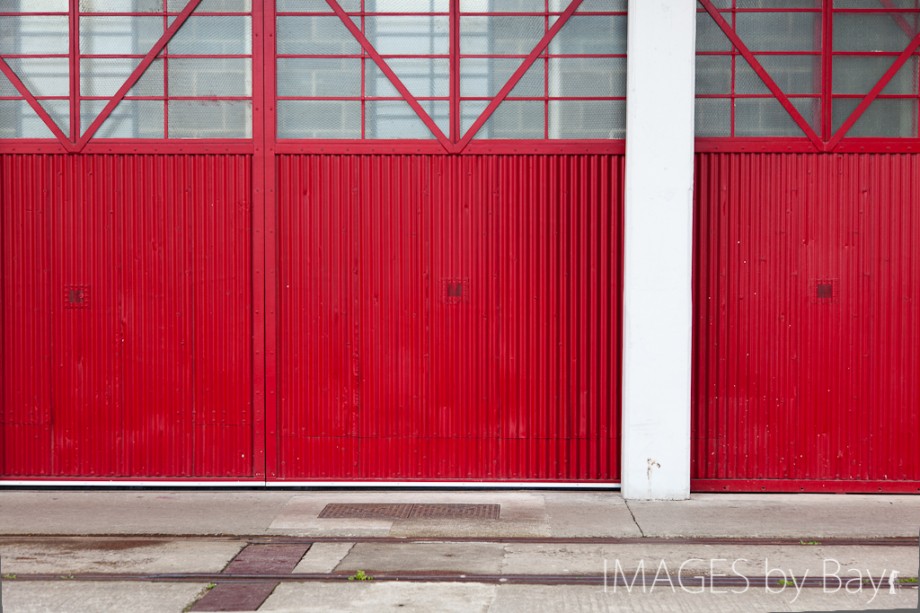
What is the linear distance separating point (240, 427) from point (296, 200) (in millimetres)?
2411

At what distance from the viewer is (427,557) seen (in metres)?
8.55

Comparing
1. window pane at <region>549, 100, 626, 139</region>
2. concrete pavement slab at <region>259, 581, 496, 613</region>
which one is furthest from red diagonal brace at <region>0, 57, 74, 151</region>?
concrete pavement slab at <region>259, 581, 496, 613</region>

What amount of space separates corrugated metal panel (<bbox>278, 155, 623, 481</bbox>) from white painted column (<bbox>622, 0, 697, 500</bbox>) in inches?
17.4

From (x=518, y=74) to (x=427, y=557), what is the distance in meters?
5.18

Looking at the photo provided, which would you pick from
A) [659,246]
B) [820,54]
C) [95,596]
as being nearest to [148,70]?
[659,246]

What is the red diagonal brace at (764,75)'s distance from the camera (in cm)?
1123

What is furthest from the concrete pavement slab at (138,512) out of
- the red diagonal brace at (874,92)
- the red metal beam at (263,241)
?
the red diagonal brace at (874,92)

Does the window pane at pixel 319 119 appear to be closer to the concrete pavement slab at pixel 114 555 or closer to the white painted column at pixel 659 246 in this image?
the white painted column at pixel 659 246

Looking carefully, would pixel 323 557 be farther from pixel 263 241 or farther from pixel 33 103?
pixel 33 103

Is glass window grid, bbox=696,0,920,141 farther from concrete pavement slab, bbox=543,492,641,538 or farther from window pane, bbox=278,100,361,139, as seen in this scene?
concrete pavement slab, bbox=543,492,641,538

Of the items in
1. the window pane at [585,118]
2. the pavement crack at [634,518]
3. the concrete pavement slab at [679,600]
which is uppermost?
the window pane at [585,118]

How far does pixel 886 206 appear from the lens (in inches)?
443

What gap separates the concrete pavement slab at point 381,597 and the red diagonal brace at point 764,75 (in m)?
6.11

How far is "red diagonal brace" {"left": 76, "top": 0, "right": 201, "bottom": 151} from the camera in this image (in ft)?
37.3
